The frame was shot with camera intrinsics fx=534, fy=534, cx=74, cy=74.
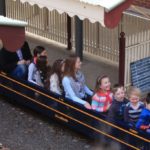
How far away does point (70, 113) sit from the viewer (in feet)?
27.6

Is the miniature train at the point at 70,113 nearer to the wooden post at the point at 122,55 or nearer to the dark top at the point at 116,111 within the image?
the dark top at the point at 116,111

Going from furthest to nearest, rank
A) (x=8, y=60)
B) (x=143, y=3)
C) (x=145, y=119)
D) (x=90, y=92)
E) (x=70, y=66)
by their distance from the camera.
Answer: (x=143, y=3)
(x=8, y=60)
(x=90, y=92)
(x=70, y=66)
(x=145, y=119)

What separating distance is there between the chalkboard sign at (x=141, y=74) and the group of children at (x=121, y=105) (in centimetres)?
173

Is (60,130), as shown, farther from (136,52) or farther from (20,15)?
(20,15)

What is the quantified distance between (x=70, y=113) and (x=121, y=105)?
92cm

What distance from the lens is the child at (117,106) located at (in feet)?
25.7

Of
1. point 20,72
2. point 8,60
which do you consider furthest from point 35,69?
point 8,60

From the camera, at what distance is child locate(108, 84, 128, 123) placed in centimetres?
782

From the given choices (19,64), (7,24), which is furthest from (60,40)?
(7,24)

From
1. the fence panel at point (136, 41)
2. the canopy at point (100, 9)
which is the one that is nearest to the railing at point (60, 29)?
the fence panel at point (136, 41)

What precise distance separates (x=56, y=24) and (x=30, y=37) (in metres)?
1.01

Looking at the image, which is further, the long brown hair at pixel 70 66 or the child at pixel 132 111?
the long brown hair at pixel 70 66

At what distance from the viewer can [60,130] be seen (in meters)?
8.98

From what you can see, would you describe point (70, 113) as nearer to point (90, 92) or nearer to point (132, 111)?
point (90, 92)
